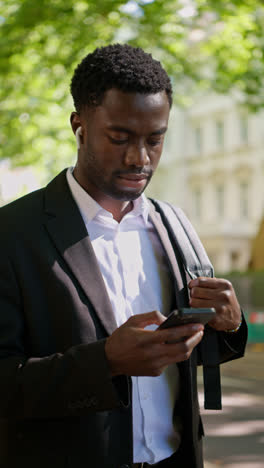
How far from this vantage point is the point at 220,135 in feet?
156

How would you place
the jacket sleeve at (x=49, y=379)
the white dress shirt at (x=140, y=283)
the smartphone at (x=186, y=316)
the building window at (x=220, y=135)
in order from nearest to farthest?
the smartphone at (x=186, y=316)
the jacket sleeve at (x=49, y=379)
the white dress shirt at (x=140, y=283)
the building window at (x=220, y=135)

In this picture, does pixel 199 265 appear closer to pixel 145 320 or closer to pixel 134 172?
pixel 134 172

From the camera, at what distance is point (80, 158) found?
2.26 meters

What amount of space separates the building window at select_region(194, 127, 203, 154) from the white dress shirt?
155 feet

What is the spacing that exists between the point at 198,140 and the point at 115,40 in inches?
1413

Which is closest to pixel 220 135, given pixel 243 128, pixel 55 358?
pixel 243 128

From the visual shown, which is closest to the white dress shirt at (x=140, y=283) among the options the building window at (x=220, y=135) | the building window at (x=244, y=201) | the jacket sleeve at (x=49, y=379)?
the jacket sleeve at (x=49, y=379)

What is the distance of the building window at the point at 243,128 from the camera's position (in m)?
44.2

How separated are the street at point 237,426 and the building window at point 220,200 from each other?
35779 millimetres

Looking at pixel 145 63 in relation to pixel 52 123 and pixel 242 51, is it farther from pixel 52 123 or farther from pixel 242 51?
pixel 52 123

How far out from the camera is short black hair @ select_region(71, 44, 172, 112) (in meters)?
2.13

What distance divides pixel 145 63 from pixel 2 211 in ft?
1.99

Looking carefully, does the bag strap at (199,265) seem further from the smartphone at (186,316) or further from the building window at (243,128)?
the building window at (243,128)

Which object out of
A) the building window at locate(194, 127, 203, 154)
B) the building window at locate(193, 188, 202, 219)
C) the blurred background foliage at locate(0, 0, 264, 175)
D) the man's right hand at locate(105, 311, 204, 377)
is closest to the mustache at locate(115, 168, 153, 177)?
the man's right hand at locate(105, 311, 204, 377)
